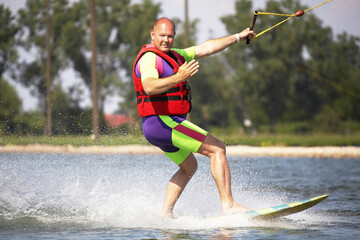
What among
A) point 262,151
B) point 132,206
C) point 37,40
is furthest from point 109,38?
point 132,206

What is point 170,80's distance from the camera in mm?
4969

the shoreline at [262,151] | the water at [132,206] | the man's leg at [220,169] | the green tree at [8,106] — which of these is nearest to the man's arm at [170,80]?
the man's leg at [220,169]

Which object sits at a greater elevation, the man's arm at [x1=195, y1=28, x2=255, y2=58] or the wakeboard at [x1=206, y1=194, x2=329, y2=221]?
the man's arm at [x1=195, y1=28, x2=255, y2=58]

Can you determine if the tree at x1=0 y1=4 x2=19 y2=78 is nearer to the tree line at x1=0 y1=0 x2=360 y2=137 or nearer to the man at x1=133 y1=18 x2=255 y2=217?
the tree line at x1=0 y1=0 x2=360 y2=137

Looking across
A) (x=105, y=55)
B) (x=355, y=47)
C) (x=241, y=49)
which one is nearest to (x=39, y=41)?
(x=105, y=55)

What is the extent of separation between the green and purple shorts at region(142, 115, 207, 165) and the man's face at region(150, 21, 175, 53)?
631mm

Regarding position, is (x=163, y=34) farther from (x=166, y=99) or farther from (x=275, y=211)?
(x=275, y=211)

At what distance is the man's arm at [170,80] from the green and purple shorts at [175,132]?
1.39 ft

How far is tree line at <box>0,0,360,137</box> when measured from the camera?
1766 inches

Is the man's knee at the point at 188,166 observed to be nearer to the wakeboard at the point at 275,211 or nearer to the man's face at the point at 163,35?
the wakeboard at the point at 275,211

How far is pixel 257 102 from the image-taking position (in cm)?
4559

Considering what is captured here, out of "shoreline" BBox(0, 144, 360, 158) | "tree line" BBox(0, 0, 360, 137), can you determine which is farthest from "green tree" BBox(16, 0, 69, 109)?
"shoreline" BBox(0, 144, 360, 158)

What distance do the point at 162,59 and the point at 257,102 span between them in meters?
40.6

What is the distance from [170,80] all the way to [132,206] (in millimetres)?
2032
